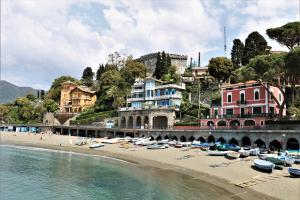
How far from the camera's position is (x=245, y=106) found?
2266 inches

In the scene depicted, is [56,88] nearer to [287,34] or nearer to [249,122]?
[249,122]

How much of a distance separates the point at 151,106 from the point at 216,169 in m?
39.8

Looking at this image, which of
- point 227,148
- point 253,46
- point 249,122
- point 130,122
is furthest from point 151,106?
point 227,148

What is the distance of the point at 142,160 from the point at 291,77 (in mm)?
25668

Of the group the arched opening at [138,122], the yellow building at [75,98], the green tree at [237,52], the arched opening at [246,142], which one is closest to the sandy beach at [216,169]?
the arched opening at [246,142]

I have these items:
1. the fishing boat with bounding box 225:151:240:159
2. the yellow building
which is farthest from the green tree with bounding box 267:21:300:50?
the yellow building

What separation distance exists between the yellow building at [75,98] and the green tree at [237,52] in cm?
4721

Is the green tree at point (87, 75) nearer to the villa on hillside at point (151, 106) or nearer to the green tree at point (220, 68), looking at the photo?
the villa on hillside at point (151, 106)

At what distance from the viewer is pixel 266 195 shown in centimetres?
2575

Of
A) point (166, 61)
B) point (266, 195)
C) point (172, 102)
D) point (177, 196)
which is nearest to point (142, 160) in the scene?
point (177, 196)

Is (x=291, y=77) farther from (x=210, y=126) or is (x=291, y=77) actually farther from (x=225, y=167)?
(x=225, y=167)

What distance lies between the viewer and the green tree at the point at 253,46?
75.9 metres

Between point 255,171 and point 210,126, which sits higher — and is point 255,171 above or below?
below

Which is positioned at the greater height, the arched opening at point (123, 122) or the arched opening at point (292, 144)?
the arched opening at point (123, 122)
